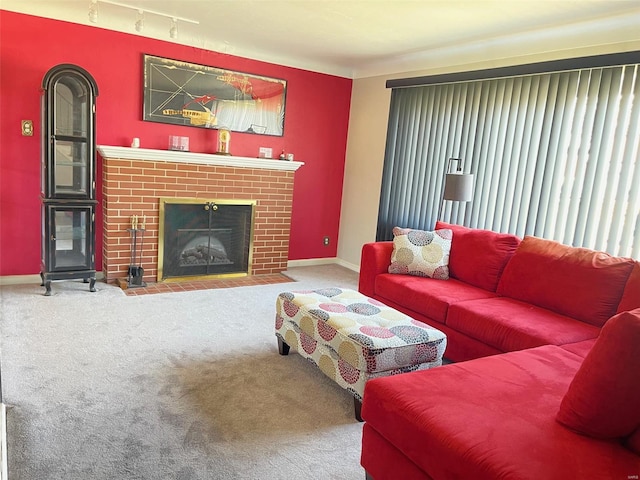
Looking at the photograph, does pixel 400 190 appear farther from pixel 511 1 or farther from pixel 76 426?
pixel 76 426

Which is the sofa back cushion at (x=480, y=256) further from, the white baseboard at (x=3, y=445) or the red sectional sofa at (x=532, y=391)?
the white baseboard at (x=3, y=445)

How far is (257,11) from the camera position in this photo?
138 inches

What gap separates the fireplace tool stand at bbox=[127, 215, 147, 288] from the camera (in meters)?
4.32

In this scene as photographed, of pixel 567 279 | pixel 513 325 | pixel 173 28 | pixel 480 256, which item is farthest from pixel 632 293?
pixel 173 28

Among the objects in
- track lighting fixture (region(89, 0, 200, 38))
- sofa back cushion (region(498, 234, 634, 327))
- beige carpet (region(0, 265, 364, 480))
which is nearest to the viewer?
beige carpet (region(0, 265, 364, 480))

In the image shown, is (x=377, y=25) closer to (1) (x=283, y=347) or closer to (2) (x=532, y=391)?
(1) (x=283, y=347)

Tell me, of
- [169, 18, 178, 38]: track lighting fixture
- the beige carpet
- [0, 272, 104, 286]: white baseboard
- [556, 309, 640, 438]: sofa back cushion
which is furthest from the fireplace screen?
[556, 309, 640, 438]: sofa back cushion

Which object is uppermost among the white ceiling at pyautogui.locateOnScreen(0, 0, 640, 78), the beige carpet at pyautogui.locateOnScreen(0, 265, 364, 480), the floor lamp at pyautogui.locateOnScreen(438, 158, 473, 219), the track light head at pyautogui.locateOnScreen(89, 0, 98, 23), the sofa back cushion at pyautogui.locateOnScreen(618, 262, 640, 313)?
the white ceiling at pyautogui.locateOnScreen(0, 0, 640, 78)

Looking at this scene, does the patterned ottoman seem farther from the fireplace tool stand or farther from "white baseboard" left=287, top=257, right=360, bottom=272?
"white baseboard" left=287, top=257, right=360, bottom=272

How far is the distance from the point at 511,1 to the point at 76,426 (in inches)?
132

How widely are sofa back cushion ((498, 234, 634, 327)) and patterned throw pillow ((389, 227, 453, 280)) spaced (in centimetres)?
47

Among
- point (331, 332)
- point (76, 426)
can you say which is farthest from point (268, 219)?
point (76, 426)

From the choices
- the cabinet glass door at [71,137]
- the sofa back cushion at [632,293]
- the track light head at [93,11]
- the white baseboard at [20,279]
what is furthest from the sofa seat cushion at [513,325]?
the white baseboard at [20,279]

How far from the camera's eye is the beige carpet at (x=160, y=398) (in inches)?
76.9
